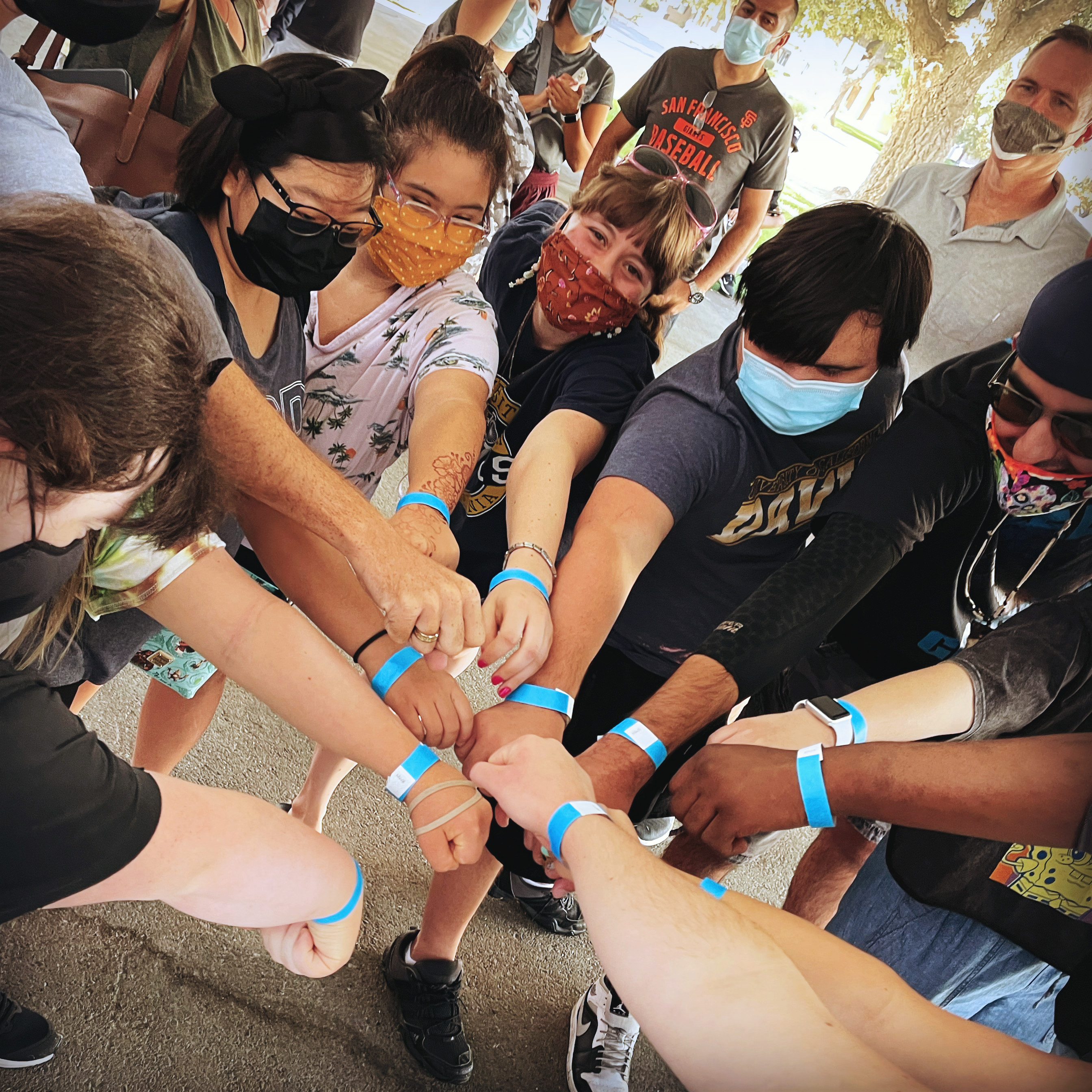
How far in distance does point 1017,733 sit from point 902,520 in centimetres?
43

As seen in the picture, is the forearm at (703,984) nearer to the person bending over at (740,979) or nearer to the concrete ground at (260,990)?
the person bending over at (740,979)

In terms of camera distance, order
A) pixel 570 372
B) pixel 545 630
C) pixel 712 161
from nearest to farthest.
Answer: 1. pixel 545 630
2. pixel 570 372
3. pixel 712 161

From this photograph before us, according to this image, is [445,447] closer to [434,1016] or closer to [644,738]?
[644,738]

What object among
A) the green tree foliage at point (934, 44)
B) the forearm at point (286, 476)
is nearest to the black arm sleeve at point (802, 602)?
the forearm at point (286, 476)

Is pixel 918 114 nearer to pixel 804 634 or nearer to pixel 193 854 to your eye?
pixel 804 634

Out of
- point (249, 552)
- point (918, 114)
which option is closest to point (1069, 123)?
point (918, 114)

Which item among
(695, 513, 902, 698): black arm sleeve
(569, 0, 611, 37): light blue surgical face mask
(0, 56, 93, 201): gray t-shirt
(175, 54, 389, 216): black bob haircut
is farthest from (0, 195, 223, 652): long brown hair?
(569, 0, 611, 37): light blue surgical face mask

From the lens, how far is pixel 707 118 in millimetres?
3504

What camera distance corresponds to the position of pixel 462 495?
6.46 feet

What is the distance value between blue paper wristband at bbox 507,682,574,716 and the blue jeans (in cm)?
64

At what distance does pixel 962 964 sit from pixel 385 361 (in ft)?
5.13

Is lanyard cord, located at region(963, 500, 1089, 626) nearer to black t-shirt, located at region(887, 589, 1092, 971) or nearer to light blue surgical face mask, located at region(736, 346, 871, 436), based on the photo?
black t-shirt, located at region(887, 589, 1092, 971)

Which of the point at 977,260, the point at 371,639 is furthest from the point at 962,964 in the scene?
the point at 977,260

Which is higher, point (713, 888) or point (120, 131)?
point (120, 131)
